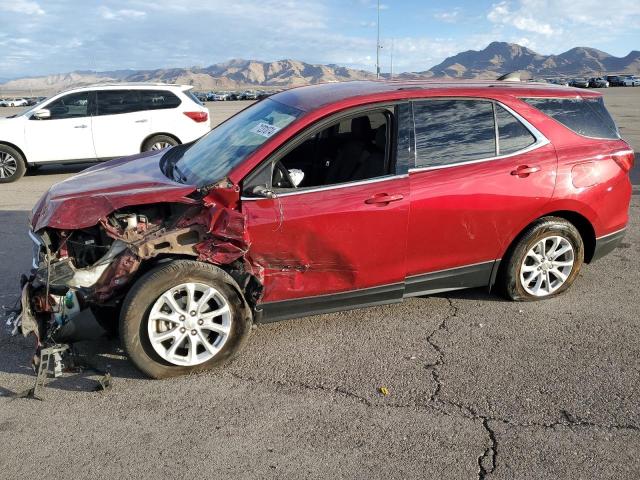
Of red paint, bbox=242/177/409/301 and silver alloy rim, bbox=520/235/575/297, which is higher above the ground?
red paint, bbox=242/177/409/301

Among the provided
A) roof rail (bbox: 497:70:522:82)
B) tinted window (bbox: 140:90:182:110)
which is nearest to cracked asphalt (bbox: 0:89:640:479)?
roof rail (bbox: 497:70:522:82)

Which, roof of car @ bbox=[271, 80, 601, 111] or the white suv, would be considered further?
the white suv

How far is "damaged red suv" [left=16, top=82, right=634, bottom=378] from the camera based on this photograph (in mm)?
3455

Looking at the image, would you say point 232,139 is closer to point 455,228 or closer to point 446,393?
point 455,228

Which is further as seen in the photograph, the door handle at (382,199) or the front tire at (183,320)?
the door handle at (382,199)

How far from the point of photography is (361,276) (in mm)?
3889

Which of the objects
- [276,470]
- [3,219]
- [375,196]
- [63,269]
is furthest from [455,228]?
[3,219]

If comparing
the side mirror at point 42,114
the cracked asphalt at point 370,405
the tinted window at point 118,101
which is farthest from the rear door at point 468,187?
the side mirror at point 42,114

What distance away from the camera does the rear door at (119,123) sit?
32.8ft

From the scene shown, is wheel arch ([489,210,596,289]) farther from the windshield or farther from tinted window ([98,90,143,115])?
tinted window ([98,90,143,115])

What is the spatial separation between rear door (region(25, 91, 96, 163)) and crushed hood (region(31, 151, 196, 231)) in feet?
20.9

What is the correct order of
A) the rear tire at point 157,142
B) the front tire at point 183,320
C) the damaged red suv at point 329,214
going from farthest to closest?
the rear tire at point 157,142
the damaged red suv at point 329,214
the front tire at point 183,320

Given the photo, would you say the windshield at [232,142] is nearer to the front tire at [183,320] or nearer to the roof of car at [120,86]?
the front tire at [183,320]

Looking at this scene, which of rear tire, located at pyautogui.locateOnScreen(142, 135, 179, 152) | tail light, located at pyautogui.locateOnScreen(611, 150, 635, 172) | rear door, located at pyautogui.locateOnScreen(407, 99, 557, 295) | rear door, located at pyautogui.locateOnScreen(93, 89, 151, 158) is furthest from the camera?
rear tire, located at pyautogui.locateOnScreen(142, 135, 179, 152)
